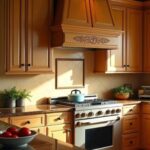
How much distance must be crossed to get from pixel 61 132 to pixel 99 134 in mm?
658

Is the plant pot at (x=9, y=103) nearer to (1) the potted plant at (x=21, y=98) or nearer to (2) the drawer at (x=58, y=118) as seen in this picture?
(1) the potted plant at (x=21, y=98)

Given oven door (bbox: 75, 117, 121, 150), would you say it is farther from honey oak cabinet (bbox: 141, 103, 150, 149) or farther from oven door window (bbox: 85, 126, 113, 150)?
honey oak cabinet (bbox: 141, 103, 150, 149)

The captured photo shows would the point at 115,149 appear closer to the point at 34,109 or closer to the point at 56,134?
the point at 56,134

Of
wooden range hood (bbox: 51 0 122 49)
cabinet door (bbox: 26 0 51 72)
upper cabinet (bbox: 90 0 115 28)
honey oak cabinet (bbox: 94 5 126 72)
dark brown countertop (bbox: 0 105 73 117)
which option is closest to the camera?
dark brown countertop (bbox: 0 105 73 117)

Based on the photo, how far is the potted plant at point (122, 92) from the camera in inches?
199

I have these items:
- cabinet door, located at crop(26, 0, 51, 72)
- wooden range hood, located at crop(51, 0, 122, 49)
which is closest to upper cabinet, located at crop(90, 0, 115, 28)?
wooden range hood, located at crop(51, 0, 122, 49)

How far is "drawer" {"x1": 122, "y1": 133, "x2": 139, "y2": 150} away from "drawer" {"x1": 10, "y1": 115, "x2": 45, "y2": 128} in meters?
1.48

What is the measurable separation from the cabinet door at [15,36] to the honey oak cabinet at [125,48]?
145 cm

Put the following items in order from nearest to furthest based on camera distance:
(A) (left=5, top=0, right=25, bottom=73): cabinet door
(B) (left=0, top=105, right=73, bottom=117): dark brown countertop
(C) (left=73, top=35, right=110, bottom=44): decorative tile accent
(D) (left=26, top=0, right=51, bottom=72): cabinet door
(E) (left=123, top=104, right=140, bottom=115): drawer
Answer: (B) (left=0, top=105, right=73, bottom=117): dark brown countertop
(A) (left=5, top=0, right=25, bottom=73): cabinet door
(D) (left=26, top=0, right=51, bottom=72): cabinet door
(C) (left=73, top=35, right=110, bottom=44): decorative tile accent
(E) (left=123, top=104, right=140, bottom=115): drawer

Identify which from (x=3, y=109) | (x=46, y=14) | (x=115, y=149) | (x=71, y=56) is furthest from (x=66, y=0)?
(x=115, y=149)

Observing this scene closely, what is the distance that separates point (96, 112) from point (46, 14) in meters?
1.48

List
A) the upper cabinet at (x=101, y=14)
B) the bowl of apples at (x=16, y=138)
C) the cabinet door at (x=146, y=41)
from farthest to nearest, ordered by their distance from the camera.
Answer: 1. the cabinet door at (x=146, y=41)
2. the upper cabinet at (x=101, y=14)
3. the bowl of apples at (x=16, y=138)

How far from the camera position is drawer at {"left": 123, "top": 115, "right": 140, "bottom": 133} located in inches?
184

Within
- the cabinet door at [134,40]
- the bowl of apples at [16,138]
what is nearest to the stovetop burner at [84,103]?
the cabinet door at [134,40]
